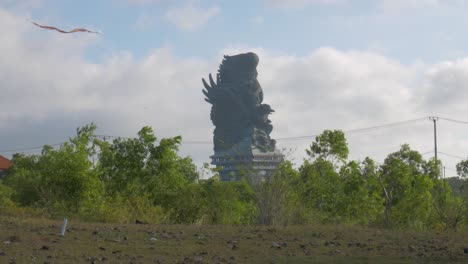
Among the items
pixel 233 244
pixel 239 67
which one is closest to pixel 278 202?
pixel 233 244

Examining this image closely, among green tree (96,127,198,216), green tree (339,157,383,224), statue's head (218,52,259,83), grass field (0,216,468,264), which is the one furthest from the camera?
statue's head (218,52,259,83)

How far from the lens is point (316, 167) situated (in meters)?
35.5

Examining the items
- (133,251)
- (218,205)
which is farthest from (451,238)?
(218,205)

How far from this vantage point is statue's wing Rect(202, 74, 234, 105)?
175625 millimetres

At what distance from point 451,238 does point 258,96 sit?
530 feet

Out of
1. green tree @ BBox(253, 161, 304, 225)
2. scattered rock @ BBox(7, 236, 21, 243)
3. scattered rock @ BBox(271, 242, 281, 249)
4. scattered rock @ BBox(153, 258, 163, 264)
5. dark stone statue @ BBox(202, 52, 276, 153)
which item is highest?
dark stone statue @ BBox(202, 52, 276, 153)

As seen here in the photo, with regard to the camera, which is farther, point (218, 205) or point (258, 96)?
point (258, 96)

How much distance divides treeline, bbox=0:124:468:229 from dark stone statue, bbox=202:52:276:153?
132070 millimetres

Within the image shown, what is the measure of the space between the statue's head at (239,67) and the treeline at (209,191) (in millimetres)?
133028

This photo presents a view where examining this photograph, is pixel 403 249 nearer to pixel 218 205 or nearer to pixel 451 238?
pixel 451 238

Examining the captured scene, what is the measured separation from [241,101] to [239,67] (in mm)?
8968

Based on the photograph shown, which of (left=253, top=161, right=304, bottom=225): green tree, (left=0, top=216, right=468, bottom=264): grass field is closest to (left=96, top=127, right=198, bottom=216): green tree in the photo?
(left=253, top=161, right=304, bottom=225): green tree

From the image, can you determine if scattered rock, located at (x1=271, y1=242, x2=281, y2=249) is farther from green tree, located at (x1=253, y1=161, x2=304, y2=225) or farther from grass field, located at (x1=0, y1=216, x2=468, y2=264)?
green tree, located at (x1=253, y1=161, x2=304, y2=225)

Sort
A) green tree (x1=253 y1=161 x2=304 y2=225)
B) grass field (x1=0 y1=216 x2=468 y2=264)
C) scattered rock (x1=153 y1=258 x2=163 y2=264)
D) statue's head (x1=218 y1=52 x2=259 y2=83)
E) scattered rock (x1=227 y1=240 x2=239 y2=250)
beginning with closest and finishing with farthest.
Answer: scattered rock (x1=153 y1=258 x2=163 y2=264)
grass field (x1=0 y1=216 x2=468 y2=264)
scattered rock (x1=227 y1=240 x2=239 y2=250)
green tree (x1=253 y1=161 x2=304 y2=225)
statue's head (x1=218 y1=52 x2=259 y2=83)
